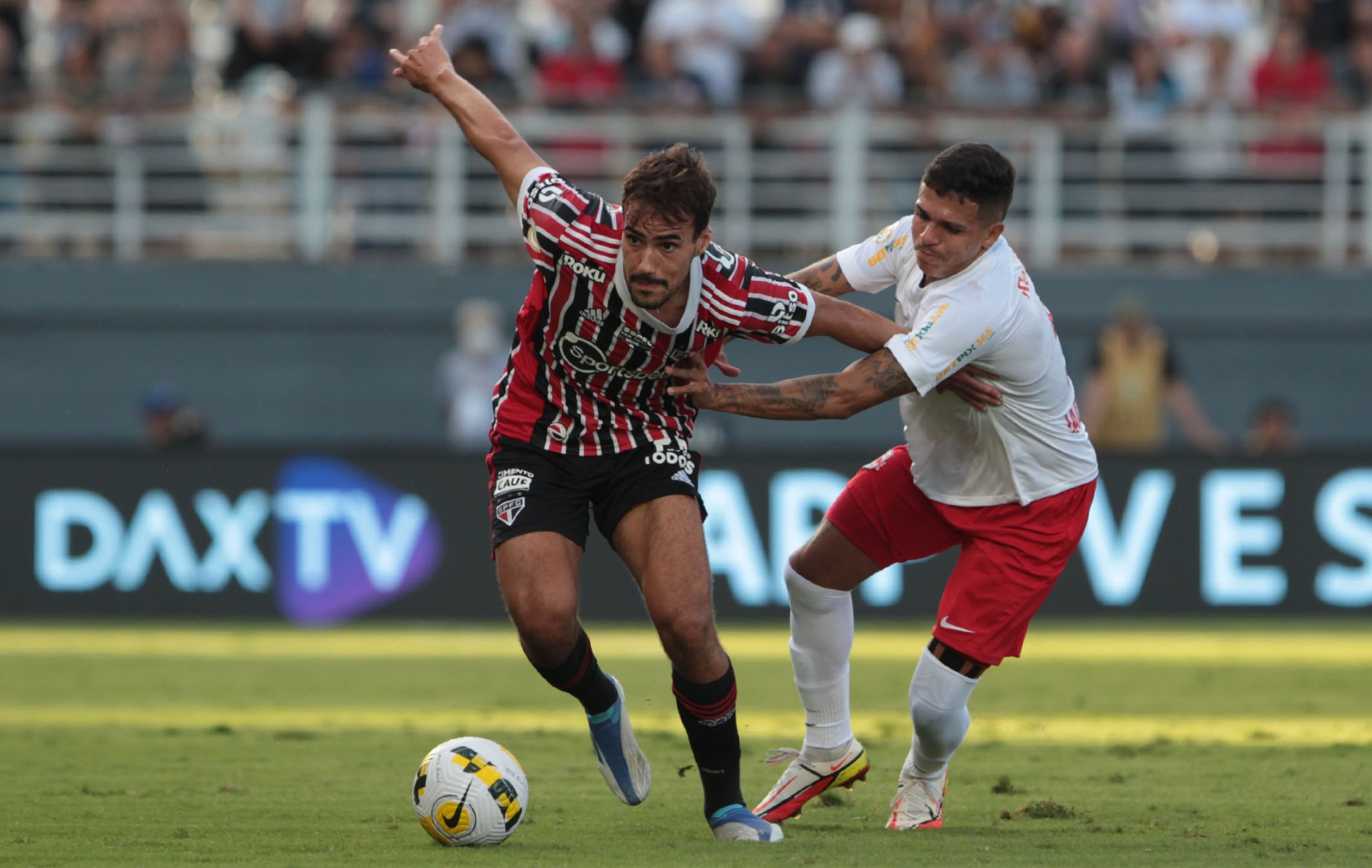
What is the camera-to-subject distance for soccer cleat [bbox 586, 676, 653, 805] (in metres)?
6.61

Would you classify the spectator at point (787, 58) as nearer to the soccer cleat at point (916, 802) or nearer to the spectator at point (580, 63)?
the spectator at point (580, 63)

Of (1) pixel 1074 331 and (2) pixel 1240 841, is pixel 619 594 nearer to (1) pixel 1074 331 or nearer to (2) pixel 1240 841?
(1) pixel 1074 331

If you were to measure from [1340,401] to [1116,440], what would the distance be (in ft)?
10.4

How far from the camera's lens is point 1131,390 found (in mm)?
15781

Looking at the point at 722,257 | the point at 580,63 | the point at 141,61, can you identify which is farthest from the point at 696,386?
the point at 141,61

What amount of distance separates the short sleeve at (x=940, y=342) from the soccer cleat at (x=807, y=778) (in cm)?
145

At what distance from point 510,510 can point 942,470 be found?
5.18 ft

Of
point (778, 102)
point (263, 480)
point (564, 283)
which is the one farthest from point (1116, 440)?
point (564, 283)

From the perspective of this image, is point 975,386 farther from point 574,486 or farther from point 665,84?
point 665,84

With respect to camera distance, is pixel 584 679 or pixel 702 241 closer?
pixel 702 241

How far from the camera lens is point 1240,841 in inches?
245

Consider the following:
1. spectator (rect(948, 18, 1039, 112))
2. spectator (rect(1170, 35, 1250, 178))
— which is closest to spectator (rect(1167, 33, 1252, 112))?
spectator (rect(1170, 35, 1250, 178))

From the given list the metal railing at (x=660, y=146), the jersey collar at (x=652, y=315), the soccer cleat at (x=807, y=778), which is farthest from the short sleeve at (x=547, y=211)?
the metal railing at (x=660, y=146)

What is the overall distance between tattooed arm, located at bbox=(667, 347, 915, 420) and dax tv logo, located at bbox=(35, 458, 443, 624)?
26.5ft
